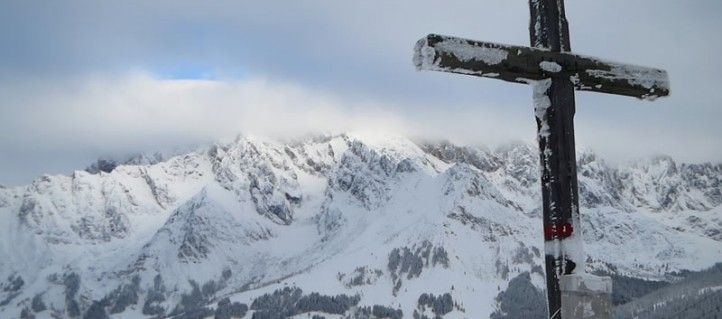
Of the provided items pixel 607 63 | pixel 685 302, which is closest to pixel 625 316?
pixel 685 302

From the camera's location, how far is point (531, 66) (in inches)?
272

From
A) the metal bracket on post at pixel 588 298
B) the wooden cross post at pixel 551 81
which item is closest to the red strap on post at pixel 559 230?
the wooden cross post at pixel 551 81

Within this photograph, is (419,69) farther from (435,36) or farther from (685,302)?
(685,302)

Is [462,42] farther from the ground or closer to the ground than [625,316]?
farther from the ground

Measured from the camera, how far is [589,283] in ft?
20.8

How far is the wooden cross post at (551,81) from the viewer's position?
6535mm

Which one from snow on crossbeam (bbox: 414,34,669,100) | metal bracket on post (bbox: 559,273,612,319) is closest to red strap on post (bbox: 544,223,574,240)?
metal bracket on post (bbox: 559,273,612,319)

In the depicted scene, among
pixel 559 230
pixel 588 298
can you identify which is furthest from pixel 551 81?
pixel 588 298

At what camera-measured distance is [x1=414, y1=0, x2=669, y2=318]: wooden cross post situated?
257 inches

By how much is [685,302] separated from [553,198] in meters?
150

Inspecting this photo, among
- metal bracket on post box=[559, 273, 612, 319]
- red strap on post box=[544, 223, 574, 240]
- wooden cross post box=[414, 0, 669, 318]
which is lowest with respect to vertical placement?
metal bracket on post box=[559, 273, 612, 319]

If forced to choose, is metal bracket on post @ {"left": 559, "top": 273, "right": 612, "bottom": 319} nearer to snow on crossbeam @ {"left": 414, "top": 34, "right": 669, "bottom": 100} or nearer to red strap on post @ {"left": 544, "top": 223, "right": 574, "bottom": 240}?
red strap on post @ {"left": 544, "top": 223, "right": 574, "bottom": 240}

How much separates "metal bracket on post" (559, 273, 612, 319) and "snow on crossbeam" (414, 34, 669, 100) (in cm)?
189

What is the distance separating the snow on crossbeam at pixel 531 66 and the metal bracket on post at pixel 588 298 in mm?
1894
